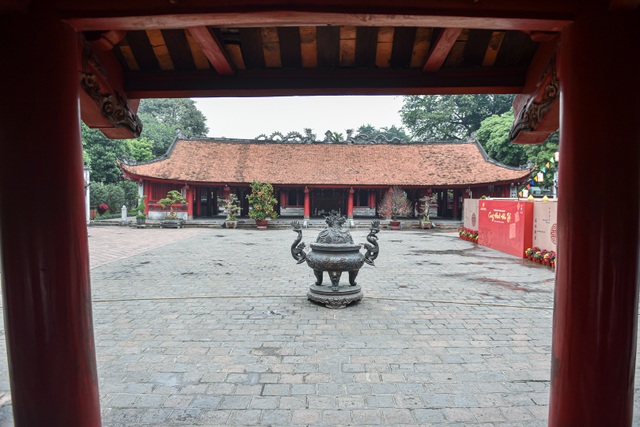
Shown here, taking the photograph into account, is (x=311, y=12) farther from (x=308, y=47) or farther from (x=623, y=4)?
(x=623, y=4)

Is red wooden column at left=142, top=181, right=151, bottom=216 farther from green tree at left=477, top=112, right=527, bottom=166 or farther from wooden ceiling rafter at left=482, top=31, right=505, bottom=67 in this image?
green tree at left=477, top=112, right=527, bottom=166

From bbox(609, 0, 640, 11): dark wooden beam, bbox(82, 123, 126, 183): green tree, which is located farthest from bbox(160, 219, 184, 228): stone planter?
bbox(609, 0, 640, 11): dark wooden beam

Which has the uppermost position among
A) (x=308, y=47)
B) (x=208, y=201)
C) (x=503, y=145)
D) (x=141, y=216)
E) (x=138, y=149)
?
(x=138, y=149)

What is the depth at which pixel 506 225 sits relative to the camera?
43.7 ft

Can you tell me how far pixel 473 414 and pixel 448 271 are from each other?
707 centimetres

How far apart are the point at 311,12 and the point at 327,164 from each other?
82.0ft

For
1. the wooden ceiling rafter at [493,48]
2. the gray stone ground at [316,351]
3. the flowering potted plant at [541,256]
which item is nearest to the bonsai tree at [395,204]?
the flowering potted plant at [541,256]

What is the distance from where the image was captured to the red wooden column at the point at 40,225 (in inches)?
73.5

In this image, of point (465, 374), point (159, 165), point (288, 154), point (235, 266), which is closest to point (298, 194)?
point (288, 154)

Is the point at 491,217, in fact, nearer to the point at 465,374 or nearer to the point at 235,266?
the point at 235,266

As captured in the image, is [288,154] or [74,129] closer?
[74,129]

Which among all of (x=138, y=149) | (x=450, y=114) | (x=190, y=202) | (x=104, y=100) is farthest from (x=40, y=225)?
(x=450, y=114)

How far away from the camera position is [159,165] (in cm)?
2511

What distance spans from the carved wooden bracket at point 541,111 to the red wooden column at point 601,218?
401mm
